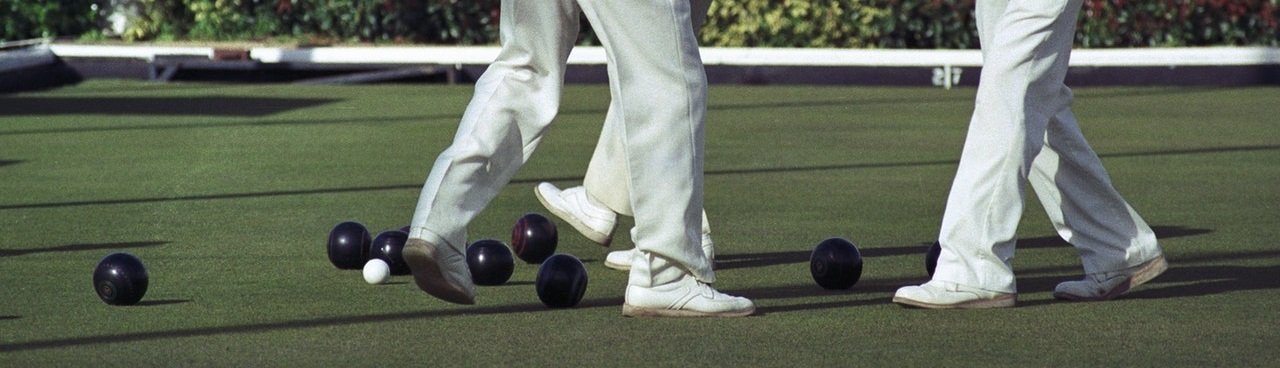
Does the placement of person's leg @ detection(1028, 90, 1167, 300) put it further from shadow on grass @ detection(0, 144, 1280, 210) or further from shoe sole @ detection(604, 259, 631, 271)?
shadow on grass @ detection(0, 144, 1280, 210)

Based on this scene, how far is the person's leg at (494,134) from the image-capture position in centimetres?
505

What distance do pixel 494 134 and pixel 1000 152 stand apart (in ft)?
4.12

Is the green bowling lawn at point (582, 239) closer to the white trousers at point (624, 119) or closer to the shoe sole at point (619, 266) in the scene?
the shoe sole at point (619, 266)

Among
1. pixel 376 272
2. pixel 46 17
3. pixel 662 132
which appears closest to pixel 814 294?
pixel 662 132

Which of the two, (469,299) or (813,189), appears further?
(813,189)

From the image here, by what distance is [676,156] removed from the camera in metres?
4.93

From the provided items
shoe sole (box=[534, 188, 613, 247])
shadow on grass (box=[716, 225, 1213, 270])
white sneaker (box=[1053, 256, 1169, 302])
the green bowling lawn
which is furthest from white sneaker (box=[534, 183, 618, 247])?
white sneaker (box=[1053, 256, 1169, 302])

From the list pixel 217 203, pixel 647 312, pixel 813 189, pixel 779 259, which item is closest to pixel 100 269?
pixel 647 312

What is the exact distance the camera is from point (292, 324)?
4.97m

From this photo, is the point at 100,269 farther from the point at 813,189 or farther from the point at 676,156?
the point at 813,189

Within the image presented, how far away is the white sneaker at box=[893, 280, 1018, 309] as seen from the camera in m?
5.11

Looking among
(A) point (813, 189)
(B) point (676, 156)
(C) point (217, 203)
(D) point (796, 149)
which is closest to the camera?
(B) point (676, 156)

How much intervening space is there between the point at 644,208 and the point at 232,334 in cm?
101

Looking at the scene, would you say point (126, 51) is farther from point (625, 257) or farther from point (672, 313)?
point (672, 313)
